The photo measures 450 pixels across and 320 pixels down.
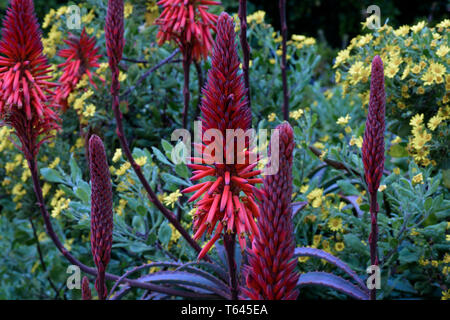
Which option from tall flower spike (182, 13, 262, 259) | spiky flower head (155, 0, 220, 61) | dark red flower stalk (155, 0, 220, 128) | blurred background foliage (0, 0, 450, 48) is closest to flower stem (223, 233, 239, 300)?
tall flower spike (182, 13, 262, 259)

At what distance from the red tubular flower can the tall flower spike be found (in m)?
0.77

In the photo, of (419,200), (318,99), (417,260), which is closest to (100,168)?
(419,200)

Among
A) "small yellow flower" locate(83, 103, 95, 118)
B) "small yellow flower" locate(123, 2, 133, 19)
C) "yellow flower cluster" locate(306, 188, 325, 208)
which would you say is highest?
"small yellow flower" locate(123, 2, 133, 19)

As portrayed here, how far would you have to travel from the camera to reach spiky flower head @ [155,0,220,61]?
2123 mm

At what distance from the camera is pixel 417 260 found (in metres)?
2.00

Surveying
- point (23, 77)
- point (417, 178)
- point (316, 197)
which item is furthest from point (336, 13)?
point (23, 77)

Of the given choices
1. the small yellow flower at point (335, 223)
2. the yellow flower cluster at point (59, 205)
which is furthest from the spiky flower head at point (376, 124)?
the yellow flower cluster at point (59, 205)

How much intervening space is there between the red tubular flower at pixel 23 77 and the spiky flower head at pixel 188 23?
1.94 feet

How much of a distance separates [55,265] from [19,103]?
147 centimetres

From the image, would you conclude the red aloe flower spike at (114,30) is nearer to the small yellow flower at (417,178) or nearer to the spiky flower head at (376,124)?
the spiky flower head at (376,124)

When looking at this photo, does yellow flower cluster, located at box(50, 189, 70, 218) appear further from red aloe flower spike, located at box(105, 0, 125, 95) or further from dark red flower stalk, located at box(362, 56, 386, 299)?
dark red flower stalk, located at box(362, 56, 386, 299)

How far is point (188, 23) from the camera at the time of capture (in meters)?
2.14

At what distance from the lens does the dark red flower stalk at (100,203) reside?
108cm
